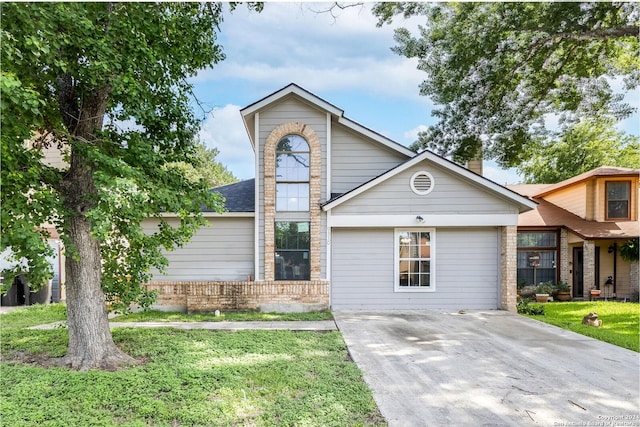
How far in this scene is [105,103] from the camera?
17.9 feet

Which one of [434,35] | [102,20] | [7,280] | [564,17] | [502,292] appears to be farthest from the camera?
[434,35]

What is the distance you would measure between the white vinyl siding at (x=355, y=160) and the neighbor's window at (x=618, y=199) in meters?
10.3

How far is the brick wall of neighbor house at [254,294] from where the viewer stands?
9.12 metres

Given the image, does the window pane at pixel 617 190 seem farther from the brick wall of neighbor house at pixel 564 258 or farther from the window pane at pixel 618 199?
the brick wall of neighbor house at pixel 564 258

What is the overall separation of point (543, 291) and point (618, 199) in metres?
5.29

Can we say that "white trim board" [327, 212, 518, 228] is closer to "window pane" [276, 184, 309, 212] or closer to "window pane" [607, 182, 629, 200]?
"window pane" [276, 184, 309, 212]

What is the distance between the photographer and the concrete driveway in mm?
3770

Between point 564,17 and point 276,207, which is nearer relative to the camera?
point 564,17

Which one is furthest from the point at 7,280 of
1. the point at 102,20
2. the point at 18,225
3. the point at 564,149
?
the point at 564,149

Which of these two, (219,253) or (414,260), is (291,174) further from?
(414,260)

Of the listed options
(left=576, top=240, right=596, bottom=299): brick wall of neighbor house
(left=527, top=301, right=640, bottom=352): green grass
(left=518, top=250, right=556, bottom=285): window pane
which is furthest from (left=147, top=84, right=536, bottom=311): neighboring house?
(left=576, top=240, right=596, bottom=299): brick wall of neighbor house

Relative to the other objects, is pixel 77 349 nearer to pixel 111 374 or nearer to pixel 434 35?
pixel 111 374

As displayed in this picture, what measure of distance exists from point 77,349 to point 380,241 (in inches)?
290

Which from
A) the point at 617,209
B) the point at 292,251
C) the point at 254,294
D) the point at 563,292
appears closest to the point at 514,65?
the point at 617,209
